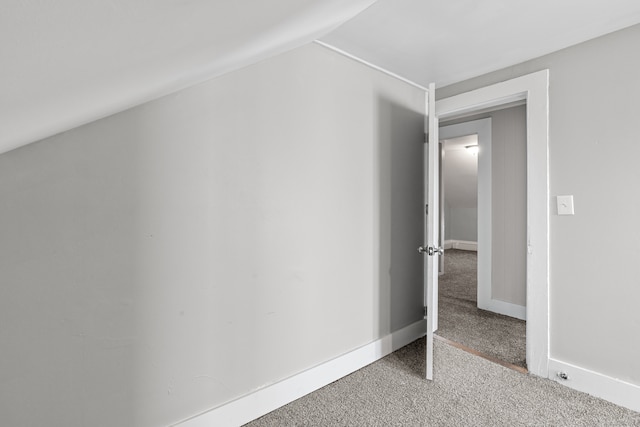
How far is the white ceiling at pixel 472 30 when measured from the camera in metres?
1.74

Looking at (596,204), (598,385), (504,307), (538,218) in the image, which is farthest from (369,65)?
(504,307)

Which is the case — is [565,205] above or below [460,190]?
below

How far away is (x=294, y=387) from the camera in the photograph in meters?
2.01

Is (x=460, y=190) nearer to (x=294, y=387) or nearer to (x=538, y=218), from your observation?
(x=538, y=218)

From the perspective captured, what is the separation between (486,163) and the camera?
367cm

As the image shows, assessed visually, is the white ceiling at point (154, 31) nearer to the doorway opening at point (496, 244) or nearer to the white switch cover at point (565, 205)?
the white switch cover at point (565, 205)

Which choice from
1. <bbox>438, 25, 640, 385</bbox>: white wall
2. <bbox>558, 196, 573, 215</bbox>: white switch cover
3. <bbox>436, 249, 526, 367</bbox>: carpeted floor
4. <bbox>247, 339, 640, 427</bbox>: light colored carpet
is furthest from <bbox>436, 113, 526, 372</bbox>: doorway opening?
<bbox>558, 196, 573, 215</bbox>: white switch cover

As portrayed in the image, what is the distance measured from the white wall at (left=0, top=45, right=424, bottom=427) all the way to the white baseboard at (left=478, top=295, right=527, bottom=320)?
1743 millimetres

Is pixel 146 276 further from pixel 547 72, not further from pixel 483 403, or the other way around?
pixel 547 72

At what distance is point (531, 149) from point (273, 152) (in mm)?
1749

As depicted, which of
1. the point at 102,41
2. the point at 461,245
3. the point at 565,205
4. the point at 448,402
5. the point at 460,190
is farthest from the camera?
the point at 461,245

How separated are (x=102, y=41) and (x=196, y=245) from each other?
1.30 m

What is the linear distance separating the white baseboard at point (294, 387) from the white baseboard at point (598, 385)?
1037 millimetres

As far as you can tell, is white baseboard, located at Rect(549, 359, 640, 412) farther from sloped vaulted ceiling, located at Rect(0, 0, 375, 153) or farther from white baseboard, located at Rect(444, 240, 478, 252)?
white baseboard, located at Rect(444, 240, 478, 252)
